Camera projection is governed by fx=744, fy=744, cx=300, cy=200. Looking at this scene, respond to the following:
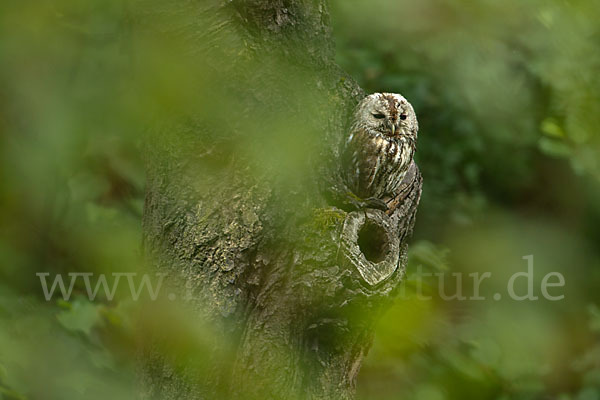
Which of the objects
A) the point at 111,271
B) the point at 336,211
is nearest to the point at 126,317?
the point at 111,271

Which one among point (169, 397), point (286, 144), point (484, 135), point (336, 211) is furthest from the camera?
point (484, 135)

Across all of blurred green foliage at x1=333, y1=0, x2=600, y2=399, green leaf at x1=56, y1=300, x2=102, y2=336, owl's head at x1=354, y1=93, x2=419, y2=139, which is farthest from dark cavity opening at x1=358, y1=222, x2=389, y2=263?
green leaf at x1=56, y1=300, x2=102, y2=336

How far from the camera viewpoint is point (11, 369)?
1663 mm

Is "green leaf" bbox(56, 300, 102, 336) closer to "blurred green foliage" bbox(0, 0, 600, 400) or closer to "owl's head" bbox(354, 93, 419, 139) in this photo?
"blurred green foliage" bbox(0, 0, 600, 400)

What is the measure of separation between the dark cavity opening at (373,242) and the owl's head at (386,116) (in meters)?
0.34

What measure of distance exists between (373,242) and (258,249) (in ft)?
0.96

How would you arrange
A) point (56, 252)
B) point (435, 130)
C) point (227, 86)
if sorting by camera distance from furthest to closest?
point (435, 130), point (56, 252), point (227, 86)

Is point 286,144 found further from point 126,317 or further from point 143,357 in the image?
point 126,317

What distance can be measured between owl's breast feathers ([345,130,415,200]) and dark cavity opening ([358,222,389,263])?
0.17m

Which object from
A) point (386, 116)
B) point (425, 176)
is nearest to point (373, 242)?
point (386, 116)

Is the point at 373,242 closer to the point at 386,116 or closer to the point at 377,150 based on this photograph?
the point at 377,150

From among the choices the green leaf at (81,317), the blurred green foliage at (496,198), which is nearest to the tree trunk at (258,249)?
the green leaf at (81,317)

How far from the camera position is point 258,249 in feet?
5.37

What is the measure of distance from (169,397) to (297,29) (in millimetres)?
868
